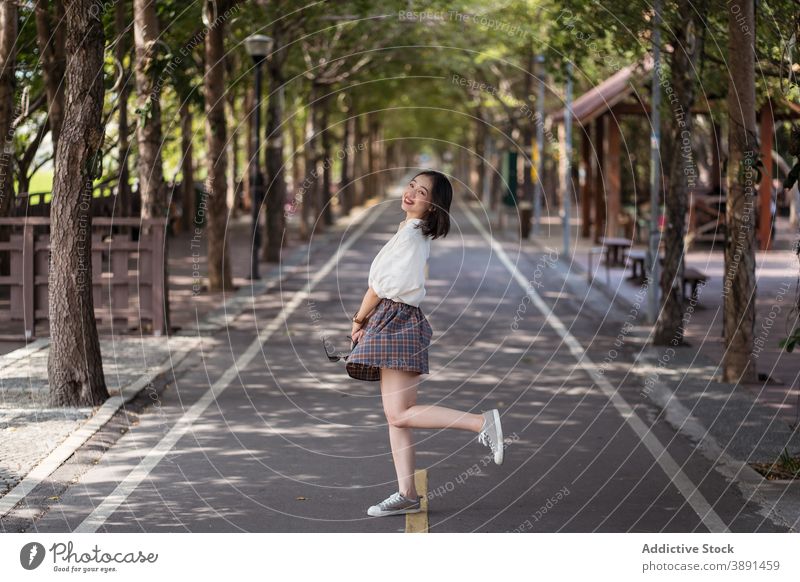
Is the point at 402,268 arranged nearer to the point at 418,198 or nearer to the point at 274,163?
the point at 418,198

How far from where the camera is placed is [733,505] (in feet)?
27.8

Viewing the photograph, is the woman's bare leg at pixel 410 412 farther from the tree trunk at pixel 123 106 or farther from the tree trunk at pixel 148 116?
the tree trunk at pixel 123 106

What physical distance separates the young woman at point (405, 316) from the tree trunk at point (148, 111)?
8.66m

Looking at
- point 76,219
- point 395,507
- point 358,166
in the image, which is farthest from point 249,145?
point 395,507

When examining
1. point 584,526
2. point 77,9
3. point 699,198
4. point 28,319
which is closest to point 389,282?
point 584,526

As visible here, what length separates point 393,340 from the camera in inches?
304

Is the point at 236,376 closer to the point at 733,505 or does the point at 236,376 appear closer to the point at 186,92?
the point at 733,505

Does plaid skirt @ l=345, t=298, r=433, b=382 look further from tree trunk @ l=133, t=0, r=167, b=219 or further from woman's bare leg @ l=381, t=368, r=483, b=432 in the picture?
tree trunk @ l=133, t=0, r=167, b=219

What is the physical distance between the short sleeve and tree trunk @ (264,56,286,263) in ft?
68.6

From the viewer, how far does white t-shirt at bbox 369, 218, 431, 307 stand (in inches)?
301

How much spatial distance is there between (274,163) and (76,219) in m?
17.7

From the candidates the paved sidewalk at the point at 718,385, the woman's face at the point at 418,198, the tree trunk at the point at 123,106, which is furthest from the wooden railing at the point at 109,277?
the woman's face at the point at 418,198

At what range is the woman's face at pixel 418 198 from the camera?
303 inches
